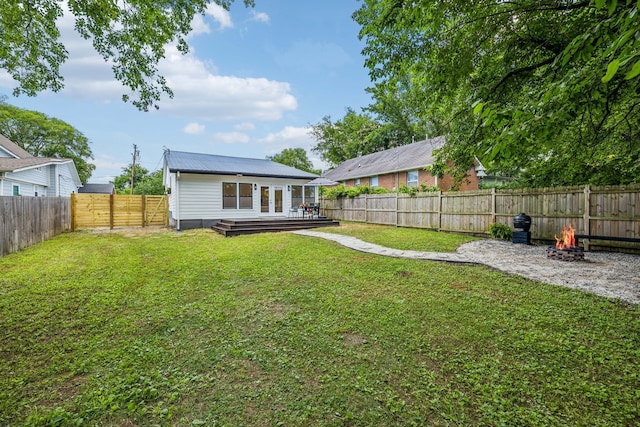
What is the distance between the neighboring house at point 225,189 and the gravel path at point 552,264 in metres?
7.91

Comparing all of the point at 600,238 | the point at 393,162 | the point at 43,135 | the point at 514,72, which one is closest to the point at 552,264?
the point at 600,238

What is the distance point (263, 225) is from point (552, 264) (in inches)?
394

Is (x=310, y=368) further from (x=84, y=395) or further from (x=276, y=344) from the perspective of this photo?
(x=84, y=395)

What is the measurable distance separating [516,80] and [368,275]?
15.1ft

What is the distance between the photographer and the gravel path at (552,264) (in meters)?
4.35

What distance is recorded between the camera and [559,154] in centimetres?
871

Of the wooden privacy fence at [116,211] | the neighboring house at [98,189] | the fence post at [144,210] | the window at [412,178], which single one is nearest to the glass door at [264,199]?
the wooden privacy fence at [116,211]

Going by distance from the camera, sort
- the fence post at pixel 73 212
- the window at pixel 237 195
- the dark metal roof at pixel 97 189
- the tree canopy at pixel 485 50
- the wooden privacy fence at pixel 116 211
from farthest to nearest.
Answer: the dark metal roof at pixel 97 189 → the window at pixel 237 195 → the wooden privacy fence at pixel 116 211 → the fence post at pixel 73 212 → the tree canopy at pixel 485 50

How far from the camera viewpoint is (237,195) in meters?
14.4

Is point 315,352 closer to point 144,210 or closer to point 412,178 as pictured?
point 144,210

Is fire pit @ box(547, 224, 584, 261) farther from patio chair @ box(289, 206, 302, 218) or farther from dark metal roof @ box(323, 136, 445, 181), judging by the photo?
patio chair @ box(289, 206, 302, 218)

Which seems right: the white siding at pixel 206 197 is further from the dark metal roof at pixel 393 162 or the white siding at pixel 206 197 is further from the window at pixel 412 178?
the window at pixel 412 178

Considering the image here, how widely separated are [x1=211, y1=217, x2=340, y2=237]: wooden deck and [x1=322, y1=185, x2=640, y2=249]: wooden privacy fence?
3.57 metres

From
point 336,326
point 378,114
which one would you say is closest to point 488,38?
point 336,326
